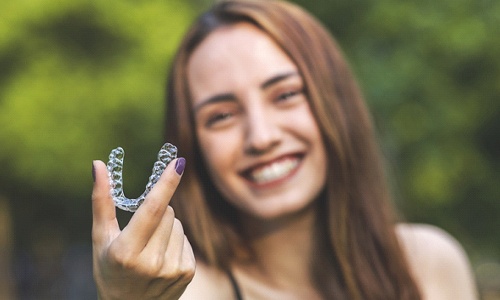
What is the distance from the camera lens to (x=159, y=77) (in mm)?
6977

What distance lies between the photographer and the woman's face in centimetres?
222

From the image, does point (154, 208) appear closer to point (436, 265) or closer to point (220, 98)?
point (220, 98)

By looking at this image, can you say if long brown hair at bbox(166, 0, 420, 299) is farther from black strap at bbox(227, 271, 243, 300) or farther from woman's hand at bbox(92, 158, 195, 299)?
woman's hand at bbox(92, 158, 195, 299)

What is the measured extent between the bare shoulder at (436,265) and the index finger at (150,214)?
55.3 inches

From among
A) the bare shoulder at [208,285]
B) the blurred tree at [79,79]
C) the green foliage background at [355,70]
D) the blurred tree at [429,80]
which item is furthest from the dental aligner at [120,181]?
the blurred tree at [79,79]

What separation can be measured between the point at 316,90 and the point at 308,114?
78 mm

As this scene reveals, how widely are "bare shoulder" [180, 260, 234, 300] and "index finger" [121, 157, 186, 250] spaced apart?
0.69m

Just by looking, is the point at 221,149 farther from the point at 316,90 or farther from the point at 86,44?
the point at 86,44

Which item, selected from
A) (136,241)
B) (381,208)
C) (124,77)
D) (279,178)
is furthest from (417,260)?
(124,77)

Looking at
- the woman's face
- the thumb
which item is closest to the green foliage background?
the woman's face

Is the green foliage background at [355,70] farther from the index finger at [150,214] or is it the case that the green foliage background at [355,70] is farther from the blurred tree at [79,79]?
the index finger at [150,214]

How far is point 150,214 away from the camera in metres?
1.38

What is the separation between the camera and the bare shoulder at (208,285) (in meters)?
2.10

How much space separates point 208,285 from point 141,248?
2.69 ft
